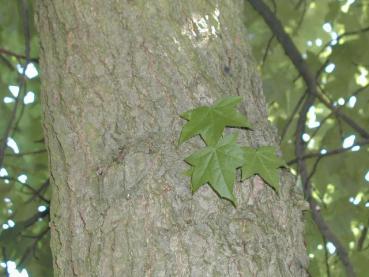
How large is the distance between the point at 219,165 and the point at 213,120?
0.08 meters

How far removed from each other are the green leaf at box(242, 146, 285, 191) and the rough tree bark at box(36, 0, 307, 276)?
21mm

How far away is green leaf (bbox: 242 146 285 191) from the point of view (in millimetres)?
1326

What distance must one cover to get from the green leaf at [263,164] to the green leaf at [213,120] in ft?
0.19

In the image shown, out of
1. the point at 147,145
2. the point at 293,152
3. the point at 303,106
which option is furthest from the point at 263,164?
the point at 293,152

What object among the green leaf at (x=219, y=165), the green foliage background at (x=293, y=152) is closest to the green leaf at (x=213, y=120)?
the green leaf at (x=219, y=165)

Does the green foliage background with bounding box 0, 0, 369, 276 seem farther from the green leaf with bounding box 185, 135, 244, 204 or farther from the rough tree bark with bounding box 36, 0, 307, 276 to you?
the green leaf with bounding box 185, 135, 244, 204

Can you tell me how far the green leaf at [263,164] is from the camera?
1.33 m

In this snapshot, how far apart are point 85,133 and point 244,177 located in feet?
1.07

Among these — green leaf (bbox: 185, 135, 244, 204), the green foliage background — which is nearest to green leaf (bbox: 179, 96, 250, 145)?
green leaf (bbox: 185, 135, 244, 204)

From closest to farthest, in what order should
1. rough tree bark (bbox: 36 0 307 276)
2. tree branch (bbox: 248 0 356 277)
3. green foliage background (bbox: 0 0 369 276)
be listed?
rough tree bark (bbox: 36 0 307 276) < tree branch (bbox: 248 0 356 277) < green foliage background (bbox: 0 0 369 276)

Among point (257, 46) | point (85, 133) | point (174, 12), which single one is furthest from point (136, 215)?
point (257, 46)

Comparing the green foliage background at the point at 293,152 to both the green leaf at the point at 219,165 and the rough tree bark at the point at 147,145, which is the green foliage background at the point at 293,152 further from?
the green leaf at the point at 219,165

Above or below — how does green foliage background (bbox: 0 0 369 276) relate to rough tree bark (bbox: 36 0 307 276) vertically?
above

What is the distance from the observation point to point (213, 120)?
1349 millimetres
